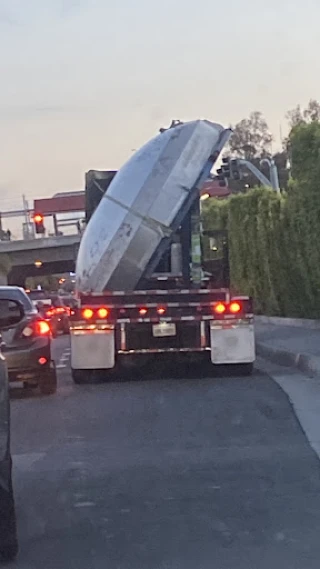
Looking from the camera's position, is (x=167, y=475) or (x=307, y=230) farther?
(x=307, y=230)

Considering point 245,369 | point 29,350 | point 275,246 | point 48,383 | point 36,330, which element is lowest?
point 245,369

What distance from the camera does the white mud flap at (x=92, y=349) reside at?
19.6m

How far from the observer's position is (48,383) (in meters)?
18.5

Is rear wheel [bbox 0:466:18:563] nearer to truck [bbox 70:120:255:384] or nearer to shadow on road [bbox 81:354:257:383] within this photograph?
truck [bbox 70:120:255:384]

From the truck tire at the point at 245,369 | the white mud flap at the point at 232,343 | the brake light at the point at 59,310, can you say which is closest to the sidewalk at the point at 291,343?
the truck tire at the point at 245,369

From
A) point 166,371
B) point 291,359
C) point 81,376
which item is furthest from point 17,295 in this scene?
point 291,359

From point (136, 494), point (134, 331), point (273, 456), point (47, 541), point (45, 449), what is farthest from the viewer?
point (134, 331)

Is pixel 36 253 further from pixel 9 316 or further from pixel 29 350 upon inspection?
pixel 9 316

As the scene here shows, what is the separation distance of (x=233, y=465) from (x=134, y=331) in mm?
9055

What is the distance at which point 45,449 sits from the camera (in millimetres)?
12625

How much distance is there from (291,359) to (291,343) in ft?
9.96

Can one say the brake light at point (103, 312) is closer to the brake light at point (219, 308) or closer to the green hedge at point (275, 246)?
the brake light at point (219, 308)

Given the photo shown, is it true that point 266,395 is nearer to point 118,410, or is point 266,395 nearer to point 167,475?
point 118,410

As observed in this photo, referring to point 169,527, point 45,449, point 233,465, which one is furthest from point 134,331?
point 169,527
